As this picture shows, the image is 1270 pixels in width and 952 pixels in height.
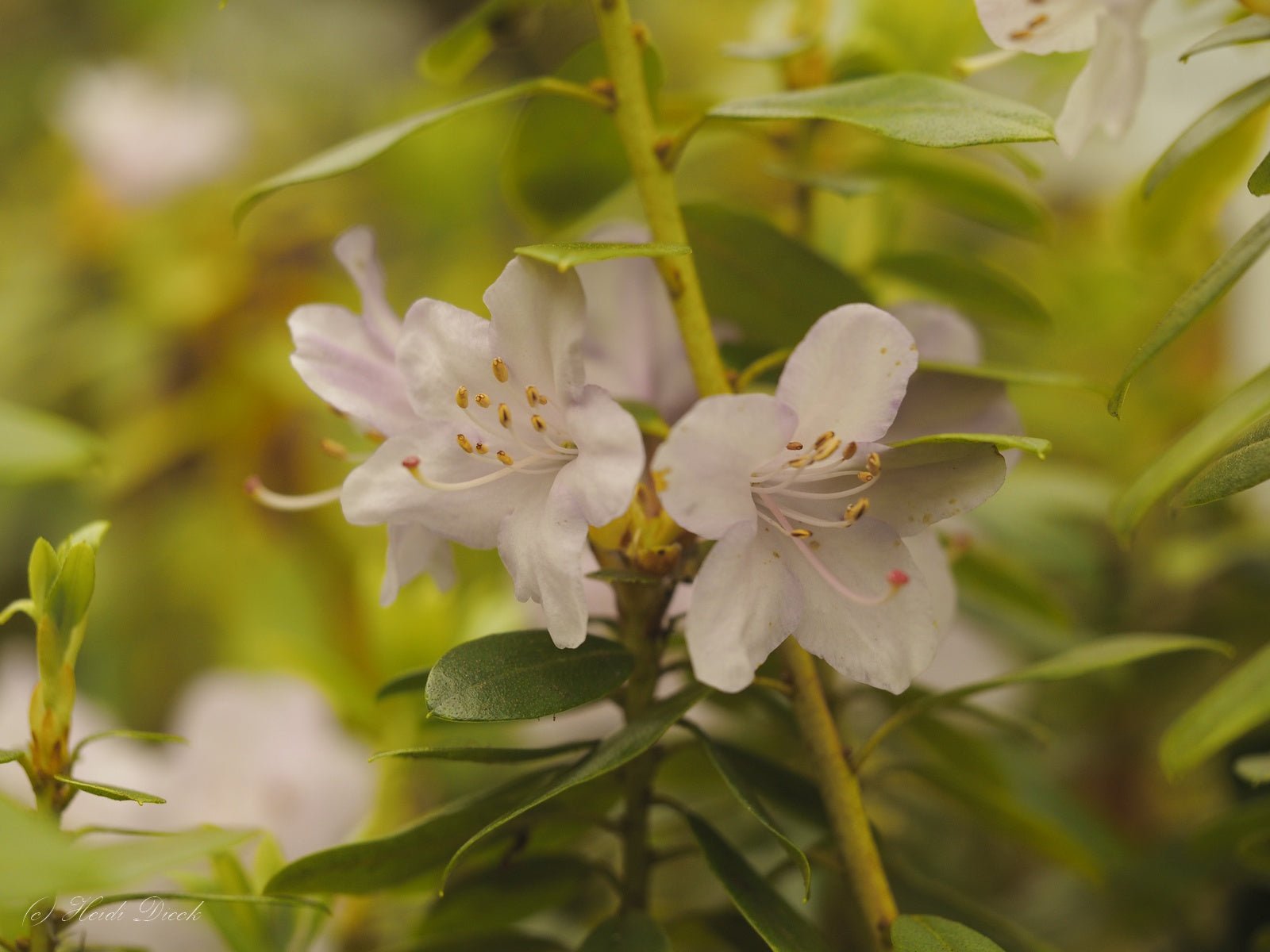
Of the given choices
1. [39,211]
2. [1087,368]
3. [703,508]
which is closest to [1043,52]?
[703,508]

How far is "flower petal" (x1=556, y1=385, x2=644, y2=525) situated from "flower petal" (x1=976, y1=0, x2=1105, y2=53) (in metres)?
0.30

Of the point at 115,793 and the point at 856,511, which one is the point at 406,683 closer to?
the point at 115,793

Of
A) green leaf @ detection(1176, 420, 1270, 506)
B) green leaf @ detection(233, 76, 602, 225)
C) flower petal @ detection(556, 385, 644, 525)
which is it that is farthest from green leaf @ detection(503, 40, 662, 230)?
green leaf @ detection(1176, 420, 1270, 506)

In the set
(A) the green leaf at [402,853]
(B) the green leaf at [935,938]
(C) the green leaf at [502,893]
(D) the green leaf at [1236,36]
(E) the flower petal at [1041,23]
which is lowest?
(C) the green leaf at [502,893]

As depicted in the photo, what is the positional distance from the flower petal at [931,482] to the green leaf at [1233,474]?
100 millimetres

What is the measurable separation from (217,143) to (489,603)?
111 cm

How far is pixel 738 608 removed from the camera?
527 mm

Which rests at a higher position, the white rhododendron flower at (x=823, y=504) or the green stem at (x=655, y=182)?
the green stem at (x=655, y=182)

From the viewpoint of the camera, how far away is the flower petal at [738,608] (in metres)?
0.51

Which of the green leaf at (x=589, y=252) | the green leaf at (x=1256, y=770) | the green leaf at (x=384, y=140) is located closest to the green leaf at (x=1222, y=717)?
the green leaf at (x=1256, y=770)

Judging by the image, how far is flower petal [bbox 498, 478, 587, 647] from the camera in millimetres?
522

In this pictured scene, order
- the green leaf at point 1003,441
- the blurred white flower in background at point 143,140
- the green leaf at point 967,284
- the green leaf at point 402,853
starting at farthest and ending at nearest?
1. the blurred white flower in background at point 143,140
2. the green leaf at point 967,284
3. the green leaf at point 402,853
4. the green leaf at point 1003,441

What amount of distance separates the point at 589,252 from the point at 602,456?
93mm

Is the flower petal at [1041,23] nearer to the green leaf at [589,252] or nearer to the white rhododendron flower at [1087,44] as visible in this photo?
the white rhododendron flower at [1087,44]
